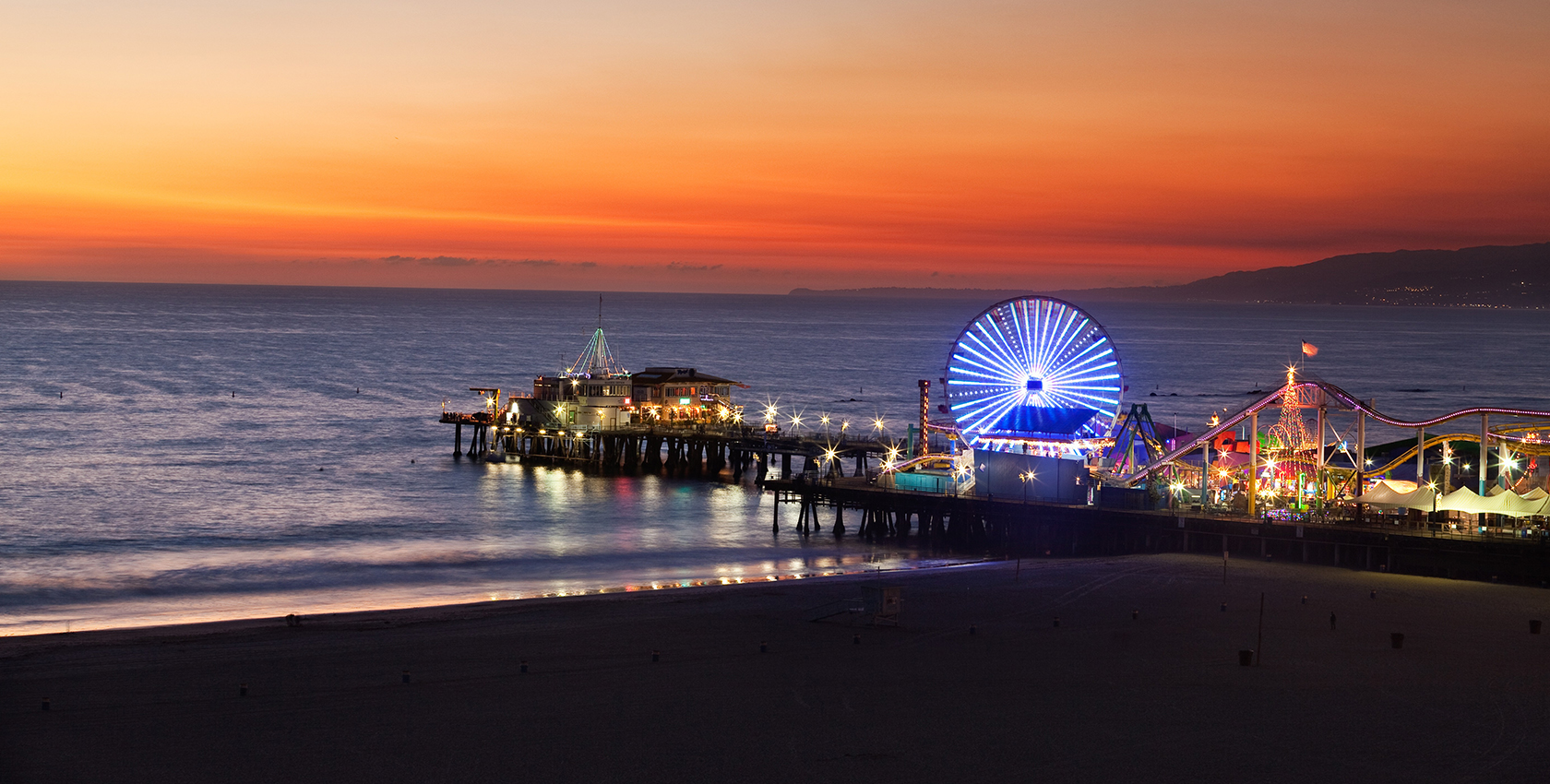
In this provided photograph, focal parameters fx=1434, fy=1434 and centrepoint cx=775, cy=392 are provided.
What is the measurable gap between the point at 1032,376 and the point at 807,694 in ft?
122

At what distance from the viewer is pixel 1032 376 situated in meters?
66.1

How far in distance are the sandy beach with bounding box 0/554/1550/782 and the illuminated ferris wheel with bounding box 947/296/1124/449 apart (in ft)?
67.4

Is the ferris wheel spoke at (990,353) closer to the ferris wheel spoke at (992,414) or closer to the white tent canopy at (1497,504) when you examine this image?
the ferris wheel spoke at (992,414)

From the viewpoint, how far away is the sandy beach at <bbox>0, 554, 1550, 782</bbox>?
86.6ft

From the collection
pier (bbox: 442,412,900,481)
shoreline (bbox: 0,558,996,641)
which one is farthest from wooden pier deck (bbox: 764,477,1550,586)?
pier (bbox: 442,412,900,481)

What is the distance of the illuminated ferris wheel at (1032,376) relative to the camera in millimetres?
64438

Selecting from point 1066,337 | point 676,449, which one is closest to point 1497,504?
point 1066,337

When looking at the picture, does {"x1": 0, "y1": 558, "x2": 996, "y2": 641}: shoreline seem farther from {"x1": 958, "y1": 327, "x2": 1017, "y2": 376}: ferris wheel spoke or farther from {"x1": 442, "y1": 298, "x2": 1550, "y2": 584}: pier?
{"x1": 958, "y1": 327, "x2": 1017, "y2": 376}: ferris wheel spoke

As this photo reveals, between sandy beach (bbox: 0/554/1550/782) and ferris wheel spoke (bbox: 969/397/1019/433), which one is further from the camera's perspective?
ferris wheel spoke (bbox: 969/397/1019/433)

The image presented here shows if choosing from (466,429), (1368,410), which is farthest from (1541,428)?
(466,429)

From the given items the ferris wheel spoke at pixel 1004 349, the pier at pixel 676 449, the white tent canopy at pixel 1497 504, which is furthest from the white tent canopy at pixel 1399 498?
the pier at pixel 676 449

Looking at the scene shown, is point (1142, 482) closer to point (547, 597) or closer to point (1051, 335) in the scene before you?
point (1051, 335)

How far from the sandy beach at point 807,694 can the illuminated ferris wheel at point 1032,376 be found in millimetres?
20532

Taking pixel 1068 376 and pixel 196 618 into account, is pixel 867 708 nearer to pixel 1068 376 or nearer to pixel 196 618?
pixel 196 618
